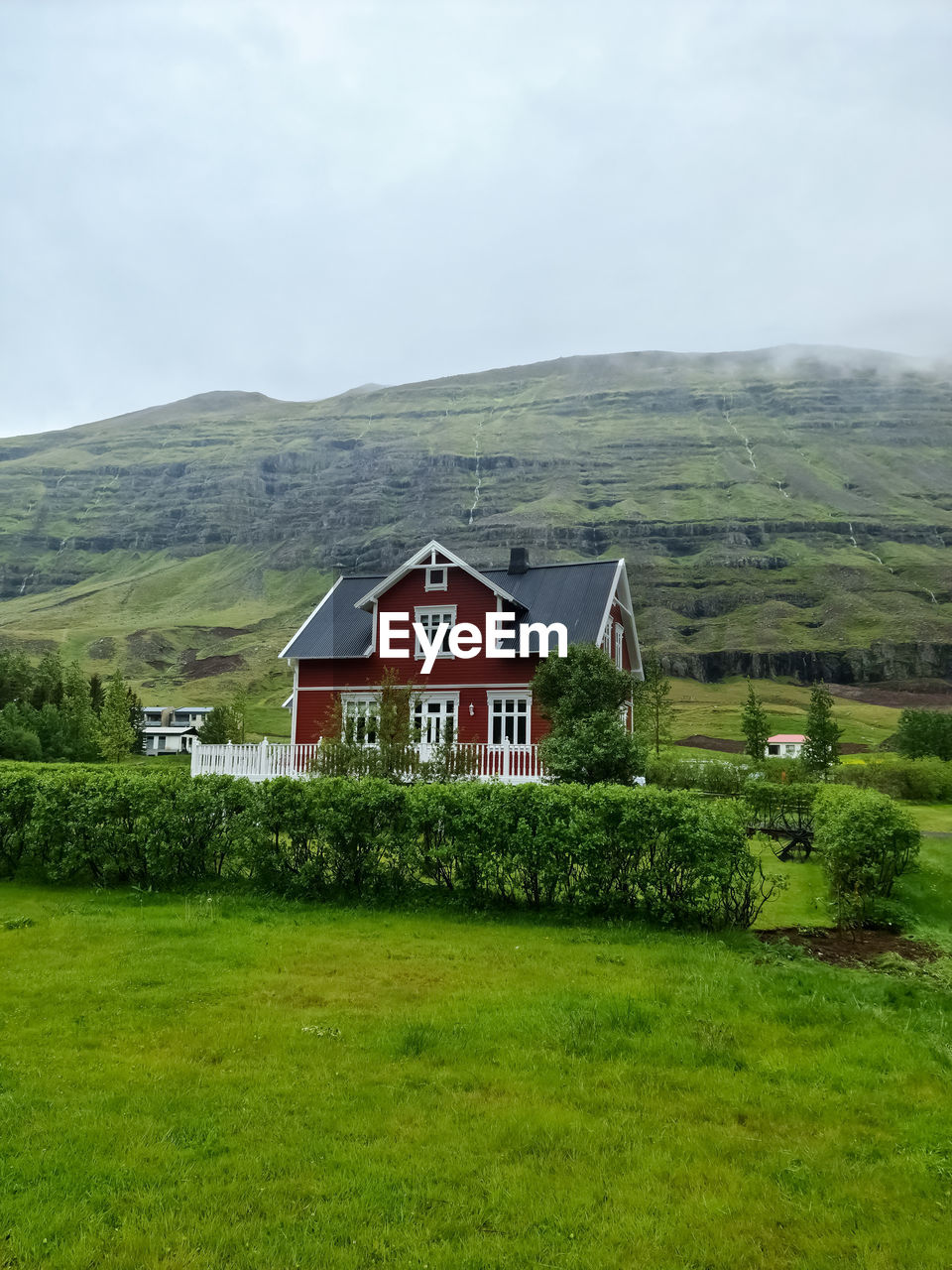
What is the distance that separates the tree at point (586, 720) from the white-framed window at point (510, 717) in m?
7.38

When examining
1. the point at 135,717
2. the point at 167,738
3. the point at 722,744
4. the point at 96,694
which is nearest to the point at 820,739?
the point at 722,744

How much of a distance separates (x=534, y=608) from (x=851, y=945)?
2240 centimetres

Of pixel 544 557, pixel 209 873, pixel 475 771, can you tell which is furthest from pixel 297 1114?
pixel 544 557

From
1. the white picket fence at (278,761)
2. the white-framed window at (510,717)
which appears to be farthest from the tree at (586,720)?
the white-framed window at (510,717)

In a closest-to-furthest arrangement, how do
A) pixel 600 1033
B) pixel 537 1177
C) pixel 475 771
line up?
1. pixel 537 1177
2. pixel 600 1033
3. pixel 475 771

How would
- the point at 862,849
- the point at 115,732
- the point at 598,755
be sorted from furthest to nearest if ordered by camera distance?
the point at 115,732, the point at 598,755, the point at 862,849

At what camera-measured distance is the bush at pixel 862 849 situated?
39.5ft

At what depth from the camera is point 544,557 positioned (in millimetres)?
188375

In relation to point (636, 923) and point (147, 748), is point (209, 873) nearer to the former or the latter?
point (636, 923)

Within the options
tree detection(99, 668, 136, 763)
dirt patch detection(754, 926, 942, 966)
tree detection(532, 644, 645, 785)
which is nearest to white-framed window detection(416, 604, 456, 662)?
tree detection(532, 644, 645, 785)

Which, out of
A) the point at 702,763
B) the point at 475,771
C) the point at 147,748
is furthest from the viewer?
the point at 147,748

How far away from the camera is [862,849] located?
1220 cm

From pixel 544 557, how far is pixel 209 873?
579 feet

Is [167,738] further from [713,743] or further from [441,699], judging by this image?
[441,699]
